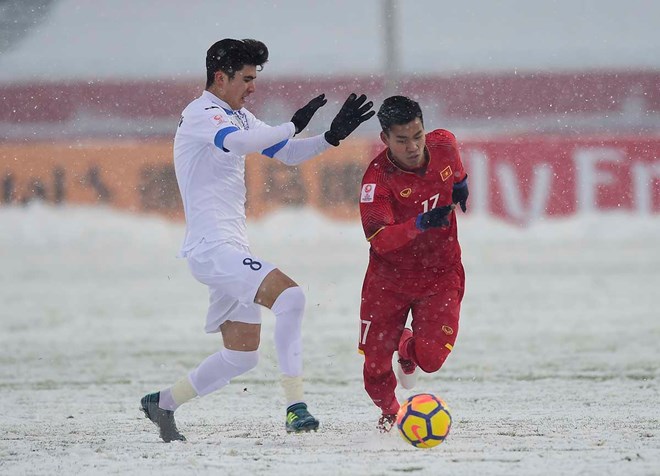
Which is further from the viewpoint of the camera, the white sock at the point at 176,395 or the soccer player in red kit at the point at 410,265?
the white sock at the point at 176,395

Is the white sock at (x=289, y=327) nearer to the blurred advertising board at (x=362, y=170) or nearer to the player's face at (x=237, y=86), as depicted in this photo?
the player's face at (x=237, y=86)

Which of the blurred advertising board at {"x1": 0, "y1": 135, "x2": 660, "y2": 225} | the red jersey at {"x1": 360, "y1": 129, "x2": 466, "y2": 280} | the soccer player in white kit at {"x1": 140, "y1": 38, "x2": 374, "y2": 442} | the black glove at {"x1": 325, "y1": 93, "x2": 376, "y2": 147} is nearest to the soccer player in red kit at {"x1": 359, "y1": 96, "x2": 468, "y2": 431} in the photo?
the red jersey at {"x1": 360, "y1": 129, "x2": 466, "y2": 280}

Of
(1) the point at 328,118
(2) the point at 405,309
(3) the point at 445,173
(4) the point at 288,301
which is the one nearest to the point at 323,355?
(2) the point at 405,309

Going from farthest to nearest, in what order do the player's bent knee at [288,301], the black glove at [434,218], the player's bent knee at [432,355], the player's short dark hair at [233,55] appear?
1. the player's bent knee at [432,355]
2. the player's short dark hair at [233,55]
3. the player's bent knee at [288,301]
4. the black glove at [434,218]

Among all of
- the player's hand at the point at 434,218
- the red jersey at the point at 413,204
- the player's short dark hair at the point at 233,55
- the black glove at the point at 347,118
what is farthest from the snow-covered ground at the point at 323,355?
the player's short dark hair at the point at 233,55

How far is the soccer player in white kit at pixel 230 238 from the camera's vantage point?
5352 millimetres

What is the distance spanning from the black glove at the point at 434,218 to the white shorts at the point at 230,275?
2.45 ft

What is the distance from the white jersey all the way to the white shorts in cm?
7

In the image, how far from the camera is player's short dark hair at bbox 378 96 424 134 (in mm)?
5410

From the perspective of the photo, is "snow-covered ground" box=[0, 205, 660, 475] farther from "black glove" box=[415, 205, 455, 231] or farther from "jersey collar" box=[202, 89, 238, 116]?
"jersey collar" box=[202, 89, 238, 116]

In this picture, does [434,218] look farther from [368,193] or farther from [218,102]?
[218,102]

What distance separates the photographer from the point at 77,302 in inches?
501

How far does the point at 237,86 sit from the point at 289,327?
1.22 meters

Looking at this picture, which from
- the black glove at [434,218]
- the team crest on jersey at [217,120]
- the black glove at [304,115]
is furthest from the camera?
the black glove at [304,115]
